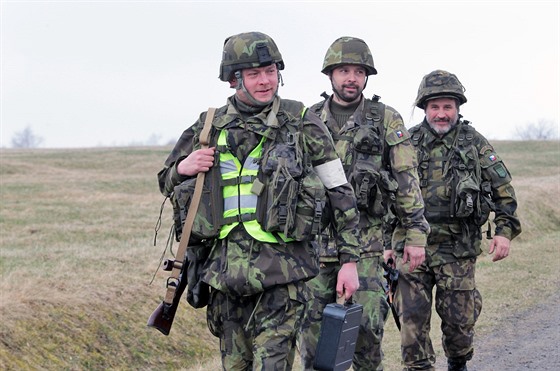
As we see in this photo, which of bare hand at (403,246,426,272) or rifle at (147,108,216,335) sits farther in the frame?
bare hand at (403,246,426,272)

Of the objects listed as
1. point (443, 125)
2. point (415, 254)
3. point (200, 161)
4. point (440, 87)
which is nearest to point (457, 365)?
point (415, 254)

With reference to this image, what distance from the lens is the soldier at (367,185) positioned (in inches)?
239

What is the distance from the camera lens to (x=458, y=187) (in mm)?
7121

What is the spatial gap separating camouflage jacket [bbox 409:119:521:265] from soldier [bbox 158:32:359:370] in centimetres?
239

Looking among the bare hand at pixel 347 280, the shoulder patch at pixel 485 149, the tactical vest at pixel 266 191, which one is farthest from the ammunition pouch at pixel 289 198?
the shoulder patch at pixel 485 149

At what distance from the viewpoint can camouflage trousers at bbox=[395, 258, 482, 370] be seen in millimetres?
7086

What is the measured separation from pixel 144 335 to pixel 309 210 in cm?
499

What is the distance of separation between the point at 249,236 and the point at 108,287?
5.29 meters

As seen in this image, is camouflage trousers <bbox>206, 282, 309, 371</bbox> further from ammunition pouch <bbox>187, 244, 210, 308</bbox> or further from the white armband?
the white armband

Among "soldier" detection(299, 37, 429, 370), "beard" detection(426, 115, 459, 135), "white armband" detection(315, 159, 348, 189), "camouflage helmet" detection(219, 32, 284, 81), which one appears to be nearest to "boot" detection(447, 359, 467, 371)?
"soldier" detection(299, 37, 429, 370)

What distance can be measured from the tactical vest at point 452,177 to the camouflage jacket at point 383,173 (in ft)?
3.22

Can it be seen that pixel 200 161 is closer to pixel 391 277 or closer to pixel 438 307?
pixel 391 277

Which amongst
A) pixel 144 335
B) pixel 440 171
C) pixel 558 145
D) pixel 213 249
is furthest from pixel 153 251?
pixel 558 145

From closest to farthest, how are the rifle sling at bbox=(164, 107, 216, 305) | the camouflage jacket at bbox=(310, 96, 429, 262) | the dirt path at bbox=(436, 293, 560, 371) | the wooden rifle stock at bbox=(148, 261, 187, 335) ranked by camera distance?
1. the rifle sling at bbox=(164, 107, 216, 305)
2. the wooden rifle stock at bbox=(148, 261, 187, 335)
3. the camouflage jacket at bbox=(310, 96, 429, 262)
4. the dirt path at bbox=(436, 293, 560, 371)
